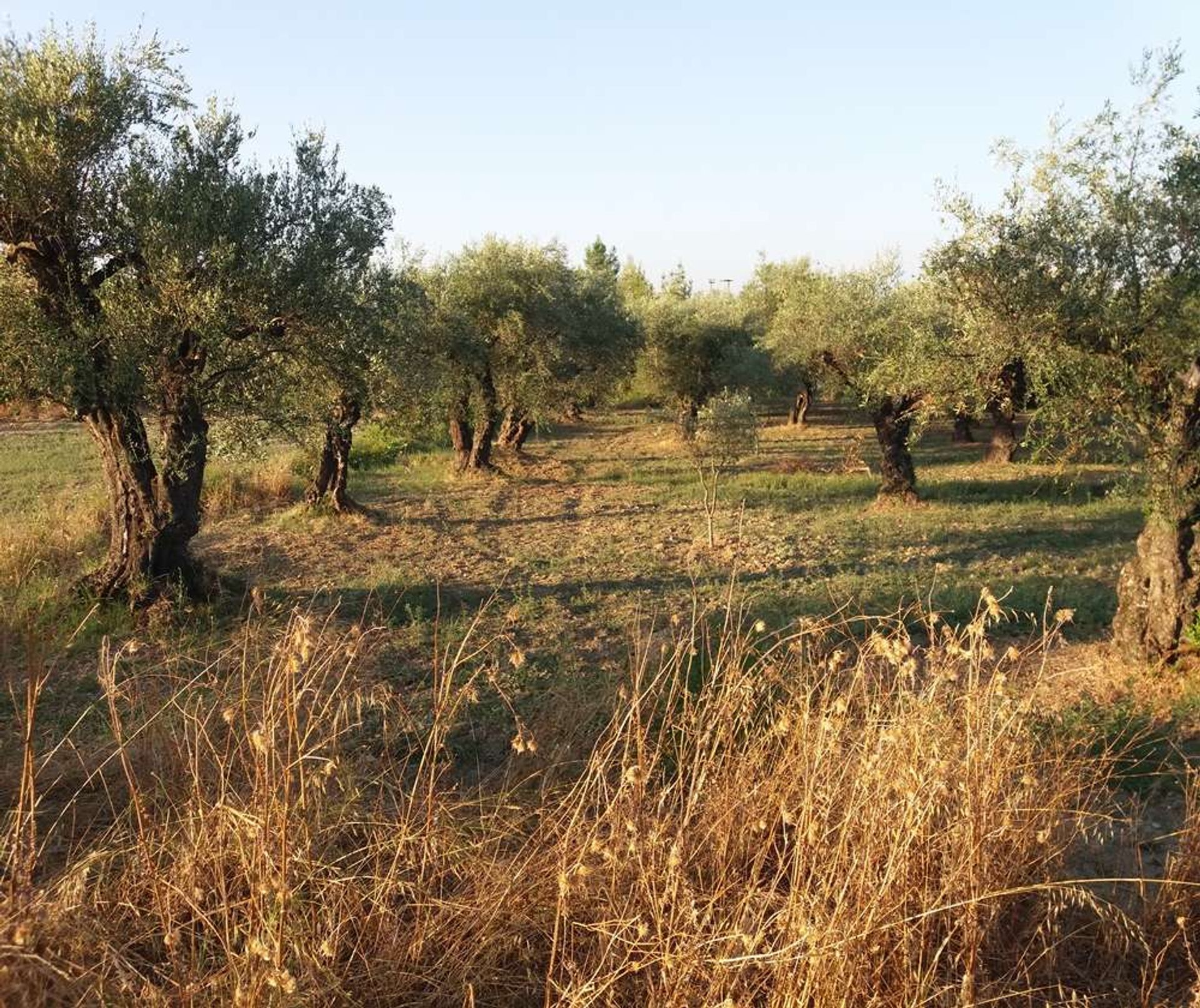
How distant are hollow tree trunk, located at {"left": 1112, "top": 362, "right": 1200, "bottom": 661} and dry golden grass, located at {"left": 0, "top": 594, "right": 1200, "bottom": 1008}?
628 cm

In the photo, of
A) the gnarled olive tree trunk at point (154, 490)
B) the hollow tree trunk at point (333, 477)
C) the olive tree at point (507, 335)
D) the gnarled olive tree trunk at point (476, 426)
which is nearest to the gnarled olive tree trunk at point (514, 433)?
the gnarled olive tree trunk at point (476, 426)

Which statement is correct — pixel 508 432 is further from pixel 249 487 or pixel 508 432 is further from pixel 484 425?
pixel 249 487

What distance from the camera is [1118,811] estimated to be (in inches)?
217

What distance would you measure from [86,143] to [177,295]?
74.4 inches

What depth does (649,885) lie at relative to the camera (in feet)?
11.2

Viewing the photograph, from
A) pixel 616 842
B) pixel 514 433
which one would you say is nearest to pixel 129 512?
pixel 616 842

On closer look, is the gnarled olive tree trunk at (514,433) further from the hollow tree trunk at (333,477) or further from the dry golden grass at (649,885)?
the dry golden grass at (649,885)

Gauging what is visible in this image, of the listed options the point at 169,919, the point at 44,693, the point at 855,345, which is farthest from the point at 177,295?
the point at 855,345

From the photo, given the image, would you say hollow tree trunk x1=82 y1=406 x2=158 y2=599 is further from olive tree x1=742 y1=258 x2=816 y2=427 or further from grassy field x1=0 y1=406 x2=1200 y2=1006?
olive tree x1=742 y1=258 x2=816 y2=427

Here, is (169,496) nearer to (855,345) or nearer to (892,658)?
(892,658)

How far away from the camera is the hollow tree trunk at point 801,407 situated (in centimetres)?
3806

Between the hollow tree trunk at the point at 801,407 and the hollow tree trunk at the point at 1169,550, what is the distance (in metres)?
27.7

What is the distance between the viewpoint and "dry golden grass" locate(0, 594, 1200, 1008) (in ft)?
9.36

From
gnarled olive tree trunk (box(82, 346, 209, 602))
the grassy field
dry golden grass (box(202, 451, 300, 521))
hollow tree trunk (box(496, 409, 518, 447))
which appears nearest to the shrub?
hollow tree trunk (box(496, 409, 518, 447))
